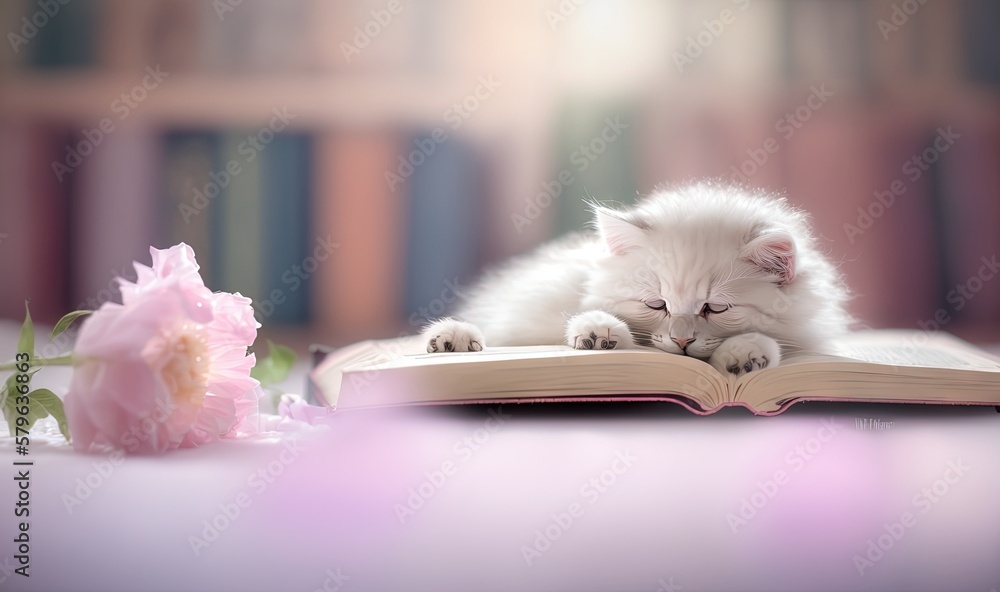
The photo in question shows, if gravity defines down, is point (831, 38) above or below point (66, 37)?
above

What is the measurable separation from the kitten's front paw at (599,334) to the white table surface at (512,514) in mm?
283

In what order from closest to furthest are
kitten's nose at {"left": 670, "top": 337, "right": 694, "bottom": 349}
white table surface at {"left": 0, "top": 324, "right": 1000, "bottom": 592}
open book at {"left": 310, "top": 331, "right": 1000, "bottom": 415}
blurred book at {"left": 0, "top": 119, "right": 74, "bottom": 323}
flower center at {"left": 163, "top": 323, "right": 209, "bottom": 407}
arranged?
white table surface at {"left": 0, "top": 324, "right": 1000, "bottom": 592} → flower center at {"left": 163, "top": 323, "right": 209, "bottom": 407} → open book at {"left": 310, "top": 331, "right": 1000, "bottom": 415} → kitten's nose at {"left": 670, "top": 337, "right": 694, "bottom": 349} → blurred book at {"left": 0, "top": 119, "right": 74, "bottom": 323}

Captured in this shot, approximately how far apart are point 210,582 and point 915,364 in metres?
0.97

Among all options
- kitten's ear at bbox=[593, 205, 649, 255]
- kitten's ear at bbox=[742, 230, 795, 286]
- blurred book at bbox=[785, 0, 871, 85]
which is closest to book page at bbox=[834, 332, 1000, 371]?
kitten's ear at bbox=[742, 230, 795, 286]

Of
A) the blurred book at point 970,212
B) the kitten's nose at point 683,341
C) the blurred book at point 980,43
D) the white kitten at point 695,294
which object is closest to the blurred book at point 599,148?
the blurred book at point 970,212

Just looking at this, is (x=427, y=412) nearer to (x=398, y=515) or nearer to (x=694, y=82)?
(x=398, y=515)

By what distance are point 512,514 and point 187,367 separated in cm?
36

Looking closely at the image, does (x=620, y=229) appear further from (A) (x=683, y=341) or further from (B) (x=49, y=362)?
(B) (x=49, y=362)

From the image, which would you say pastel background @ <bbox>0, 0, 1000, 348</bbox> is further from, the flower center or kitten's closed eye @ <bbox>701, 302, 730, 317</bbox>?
the flower center

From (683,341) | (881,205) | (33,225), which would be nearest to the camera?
(683,341)

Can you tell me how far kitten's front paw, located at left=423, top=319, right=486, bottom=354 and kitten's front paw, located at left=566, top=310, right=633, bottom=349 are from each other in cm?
16

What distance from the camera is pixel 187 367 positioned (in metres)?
0.82

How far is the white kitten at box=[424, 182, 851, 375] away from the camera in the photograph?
4.16 ft

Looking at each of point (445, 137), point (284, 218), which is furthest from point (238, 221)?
point (445, 137)
